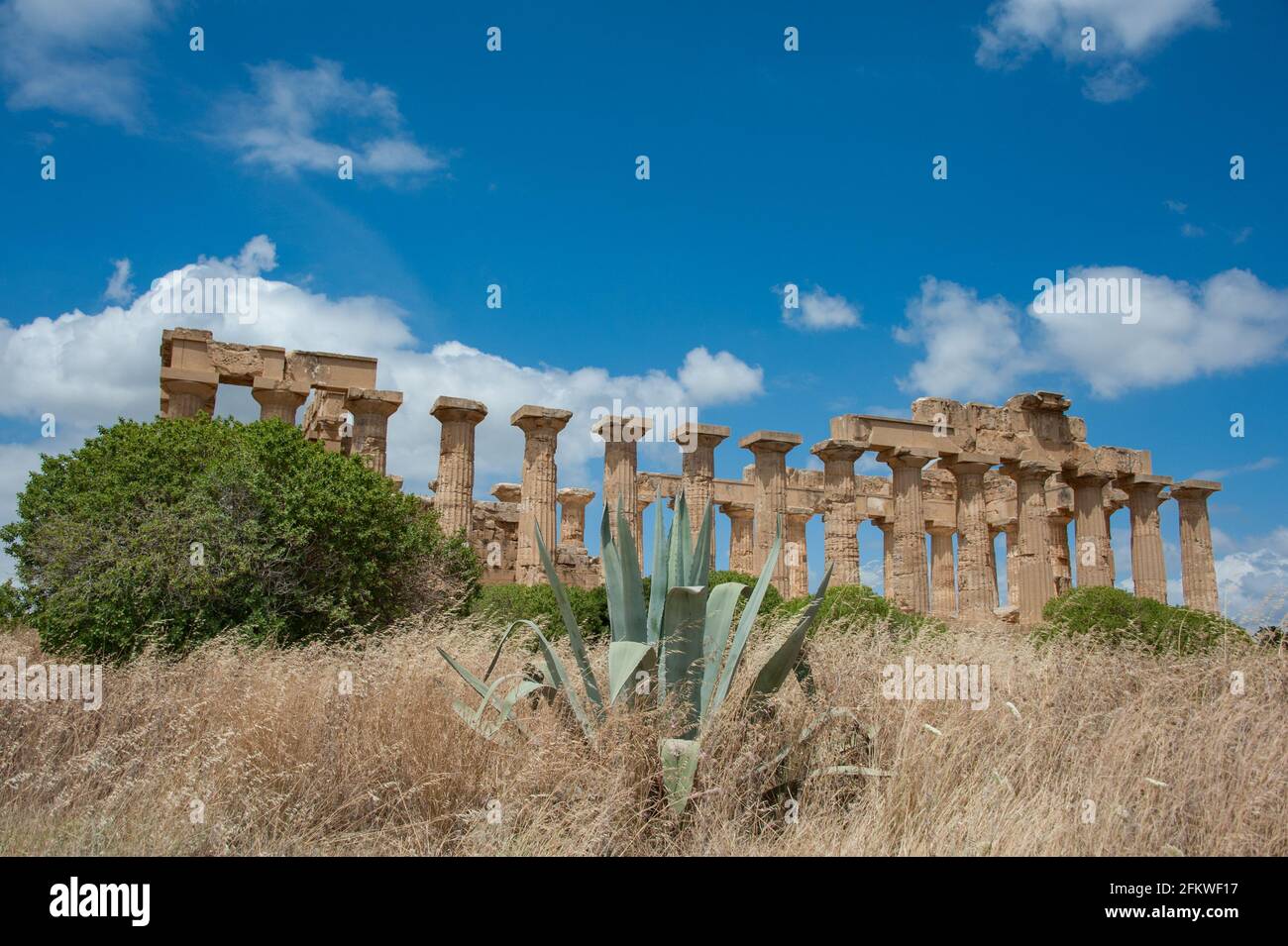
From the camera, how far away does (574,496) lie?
94.5 feet

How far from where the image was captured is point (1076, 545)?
27.0 m

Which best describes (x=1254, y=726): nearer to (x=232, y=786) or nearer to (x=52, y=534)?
(x=232, y=786)

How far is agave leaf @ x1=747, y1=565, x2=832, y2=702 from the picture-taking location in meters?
5.63

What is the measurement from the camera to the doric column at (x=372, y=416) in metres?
20.6

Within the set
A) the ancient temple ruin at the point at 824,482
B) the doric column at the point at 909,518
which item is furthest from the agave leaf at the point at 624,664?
the doric column at the point at 909,518

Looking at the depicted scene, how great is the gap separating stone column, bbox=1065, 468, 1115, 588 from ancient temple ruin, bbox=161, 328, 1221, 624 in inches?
1.5

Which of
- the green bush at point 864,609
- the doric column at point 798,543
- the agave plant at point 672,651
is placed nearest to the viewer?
the agave plant at point 672,651

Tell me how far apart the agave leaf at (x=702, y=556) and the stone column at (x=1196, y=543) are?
27129mm

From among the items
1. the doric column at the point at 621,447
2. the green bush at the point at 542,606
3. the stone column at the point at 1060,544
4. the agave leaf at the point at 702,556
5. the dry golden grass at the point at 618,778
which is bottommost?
the dry golden grass at the point at 618,778

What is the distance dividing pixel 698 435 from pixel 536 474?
4.06 metres

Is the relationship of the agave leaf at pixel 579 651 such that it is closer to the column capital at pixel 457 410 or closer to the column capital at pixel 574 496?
the column capital at pixel 457 410

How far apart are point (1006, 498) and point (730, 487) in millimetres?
9393

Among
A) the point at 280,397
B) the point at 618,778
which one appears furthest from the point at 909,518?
the point at 618,778
